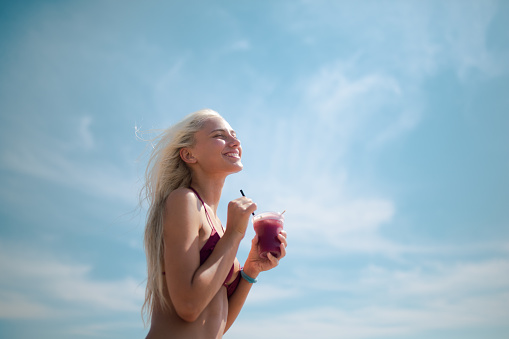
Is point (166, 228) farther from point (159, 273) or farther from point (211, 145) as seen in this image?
point (211, 145)

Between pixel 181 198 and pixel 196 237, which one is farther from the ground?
pixel 181 198

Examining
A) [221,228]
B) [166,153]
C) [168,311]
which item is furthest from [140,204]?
[168,311]

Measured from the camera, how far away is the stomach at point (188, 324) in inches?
142

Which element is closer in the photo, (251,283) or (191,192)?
(191,192)

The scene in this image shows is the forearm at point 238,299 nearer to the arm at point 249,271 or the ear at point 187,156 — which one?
the arm at point 249,271

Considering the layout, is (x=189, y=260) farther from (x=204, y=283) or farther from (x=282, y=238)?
(x=282, y=238)

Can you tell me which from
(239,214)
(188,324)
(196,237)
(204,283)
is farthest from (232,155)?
(188,324)

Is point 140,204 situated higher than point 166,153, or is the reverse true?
point 166,153

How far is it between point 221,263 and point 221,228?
91 cm

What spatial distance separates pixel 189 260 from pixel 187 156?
134 centimetres

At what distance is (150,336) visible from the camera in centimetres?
368

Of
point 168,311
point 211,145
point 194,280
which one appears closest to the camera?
point 194,280

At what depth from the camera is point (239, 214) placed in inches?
152

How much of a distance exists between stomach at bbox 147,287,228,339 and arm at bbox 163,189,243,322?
4.5 inches
